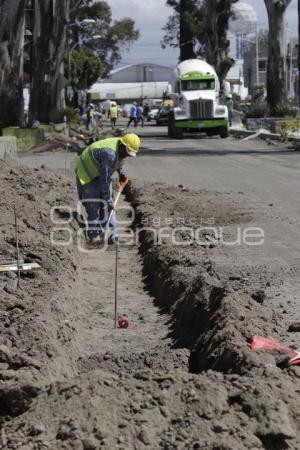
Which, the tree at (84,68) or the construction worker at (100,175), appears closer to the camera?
the construction worker at (100,175)

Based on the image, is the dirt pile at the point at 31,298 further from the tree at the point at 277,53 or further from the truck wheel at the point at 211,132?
the tree at the point at 277,53

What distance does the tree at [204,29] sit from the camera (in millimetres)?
57737

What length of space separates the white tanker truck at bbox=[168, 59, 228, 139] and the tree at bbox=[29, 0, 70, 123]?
19.1 feet

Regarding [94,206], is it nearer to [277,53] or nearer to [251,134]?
[251,134]

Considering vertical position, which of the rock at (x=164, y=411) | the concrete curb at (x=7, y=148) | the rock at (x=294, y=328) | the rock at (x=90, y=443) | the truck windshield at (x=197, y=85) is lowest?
the rock at (x=294, y=328)

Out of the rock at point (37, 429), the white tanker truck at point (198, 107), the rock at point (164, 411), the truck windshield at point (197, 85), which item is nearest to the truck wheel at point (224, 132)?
the white tanker truck at point (198, 107)

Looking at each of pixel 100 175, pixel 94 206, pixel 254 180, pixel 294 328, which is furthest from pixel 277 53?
pixel 294 328

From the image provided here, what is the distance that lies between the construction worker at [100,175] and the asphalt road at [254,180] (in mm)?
1955

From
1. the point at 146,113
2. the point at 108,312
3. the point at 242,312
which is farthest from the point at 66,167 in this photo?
the point at 146,113

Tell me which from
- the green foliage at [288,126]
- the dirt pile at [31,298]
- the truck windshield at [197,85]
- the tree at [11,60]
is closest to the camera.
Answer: the dirt pile at [31,298]

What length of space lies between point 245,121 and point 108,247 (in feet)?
109

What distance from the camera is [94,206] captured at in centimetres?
1245

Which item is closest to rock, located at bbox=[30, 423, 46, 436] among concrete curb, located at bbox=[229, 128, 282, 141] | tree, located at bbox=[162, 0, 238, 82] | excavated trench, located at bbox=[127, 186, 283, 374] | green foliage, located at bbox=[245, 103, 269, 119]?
excavated trench, located at bbox=[127, 186, 283, 374]

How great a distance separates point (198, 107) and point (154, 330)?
107ft
